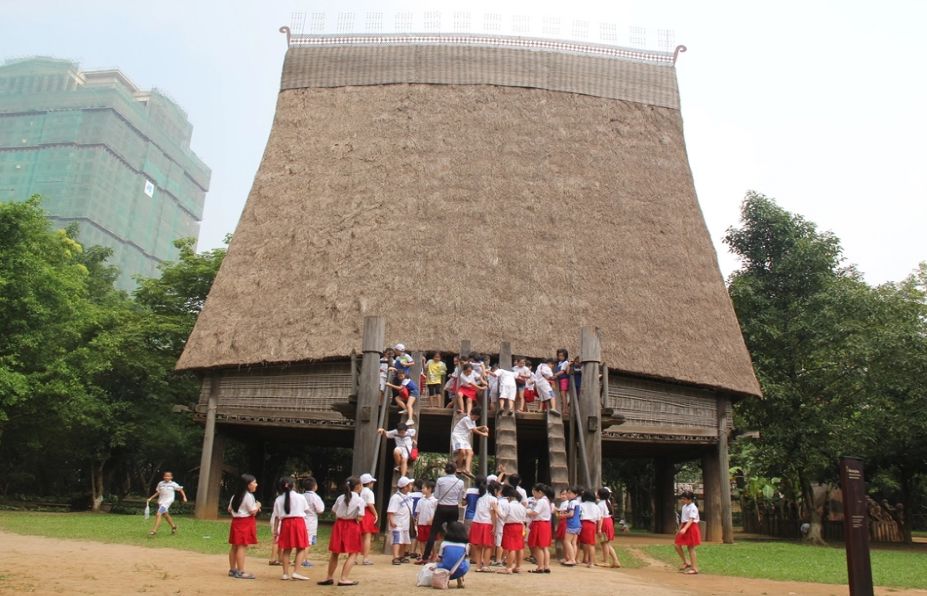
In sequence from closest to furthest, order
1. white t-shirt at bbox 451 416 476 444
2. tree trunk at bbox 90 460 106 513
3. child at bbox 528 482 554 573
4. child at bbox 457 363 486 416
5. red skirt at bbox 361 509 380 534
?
1. red skirt at bbox 361 509 380 534
2. child at bbox 528 482 554 573
3. white t-shirt at bbox 451 416 476 444
4. child at bbox 457 363 486 416
5. tree trunk at bbox 90 460 106 513

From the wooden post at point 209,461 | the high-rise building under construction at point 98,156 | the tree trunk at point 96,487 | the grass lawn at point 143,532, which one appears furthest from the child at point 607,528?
the high-rise building under construction at point 98,156

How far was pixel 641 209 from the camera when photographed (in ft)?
60.6

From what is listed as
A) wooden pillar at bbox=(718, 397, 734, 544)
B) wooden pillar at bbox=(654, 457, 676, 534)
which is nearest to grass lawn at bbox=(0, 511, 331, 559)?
wooden pillar at bbox=(718, 397, 734, 544)

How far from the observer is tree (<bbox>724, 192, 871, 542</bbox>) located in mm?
18578

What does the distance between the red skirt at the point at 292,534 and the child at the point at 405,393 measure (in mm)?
3370

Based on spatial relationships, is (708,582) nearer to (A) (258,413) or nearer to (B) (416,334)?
(B) (416,334)

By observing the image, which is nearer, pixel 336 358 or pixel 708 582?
pixel 708 582

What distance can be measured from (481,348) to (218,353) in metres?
5.94

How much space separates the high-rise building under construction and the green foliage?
115 ft

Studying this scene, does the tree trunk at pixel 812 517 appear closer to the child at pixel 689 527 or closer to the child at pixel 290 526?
the child at pixel 689 527

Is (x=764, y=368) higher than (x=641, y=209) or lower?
lower

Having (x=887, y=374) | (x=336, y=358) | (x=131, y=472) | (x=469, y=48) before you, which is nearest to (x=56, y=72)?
(x=131, y=472)

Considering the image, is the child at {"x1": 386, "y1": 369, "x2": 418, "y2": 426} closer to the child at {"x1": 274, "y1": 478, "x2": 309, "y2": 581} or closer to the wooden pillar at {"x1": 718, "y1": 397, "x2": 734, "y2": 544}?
the child at {"x1": 274, "y1": 478, "x2": 309, "y2": 581}

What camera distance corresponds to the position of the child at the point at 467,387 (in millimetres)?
11453
